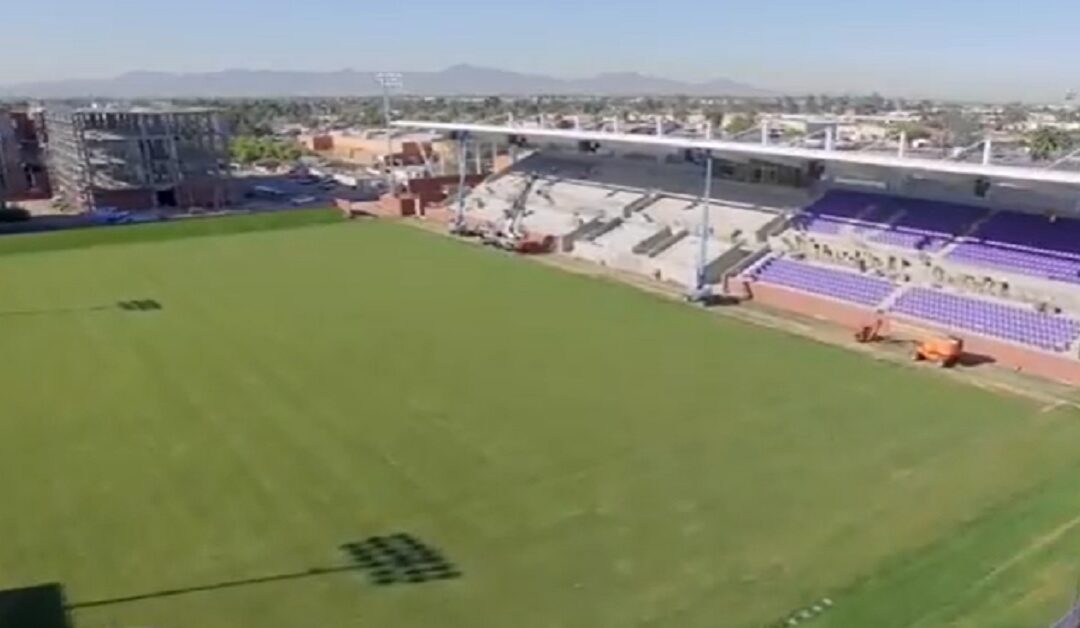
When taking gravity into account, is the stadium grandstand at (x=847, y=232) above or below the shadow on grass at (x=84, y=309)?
above

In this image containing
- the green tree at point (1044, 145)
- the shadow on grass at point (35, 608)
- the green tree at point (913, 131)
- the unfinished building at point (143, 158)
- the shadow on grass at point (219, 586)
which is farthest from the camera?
the unfinished building at point (143, 158)

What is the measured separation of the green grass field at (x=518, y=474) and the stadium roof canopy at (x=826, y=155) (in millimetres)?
6488

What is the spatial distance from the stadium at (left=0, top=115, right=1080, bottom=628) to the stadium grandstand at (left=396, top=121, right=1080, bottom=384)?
13 centimetres

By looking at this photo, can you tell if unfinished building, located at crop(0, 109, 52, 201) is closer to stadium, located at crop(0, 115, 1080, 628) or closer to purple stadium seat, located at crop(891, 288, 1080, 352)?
stadium, located at crop(0, 115, 1080, 628)

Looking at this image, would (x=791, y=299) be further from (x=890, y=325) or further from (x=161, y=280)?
(x=161, y=280)

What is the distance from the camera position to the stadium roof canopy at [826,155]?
24062 millimetres

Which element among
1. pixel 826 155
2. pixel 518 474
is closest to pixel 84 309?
pixel 518 474

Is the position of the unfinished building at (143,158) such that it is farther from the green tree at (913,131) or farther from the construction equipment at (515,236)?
the green tree at (913,131)

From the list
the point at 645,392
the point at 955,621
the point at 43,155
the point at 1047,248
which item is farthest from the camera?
the point at 43,155

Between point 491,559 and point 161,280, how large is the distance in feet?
82.0

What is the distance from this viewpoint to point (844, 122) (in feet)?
109

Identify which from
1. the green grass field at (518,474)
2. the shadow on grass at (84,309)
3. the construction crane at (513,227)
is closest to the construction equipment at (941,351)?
the green grass field at (518,474)

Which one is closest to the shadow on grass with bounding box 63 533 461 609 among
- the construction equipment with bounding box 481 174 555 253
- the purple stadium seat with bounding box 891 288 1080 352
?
the purple stadium seat with bounding box 891 288 1080 352

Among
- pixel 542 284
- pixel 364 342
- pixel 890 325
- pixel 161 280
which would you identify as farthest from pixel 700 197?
pixel 161 280
